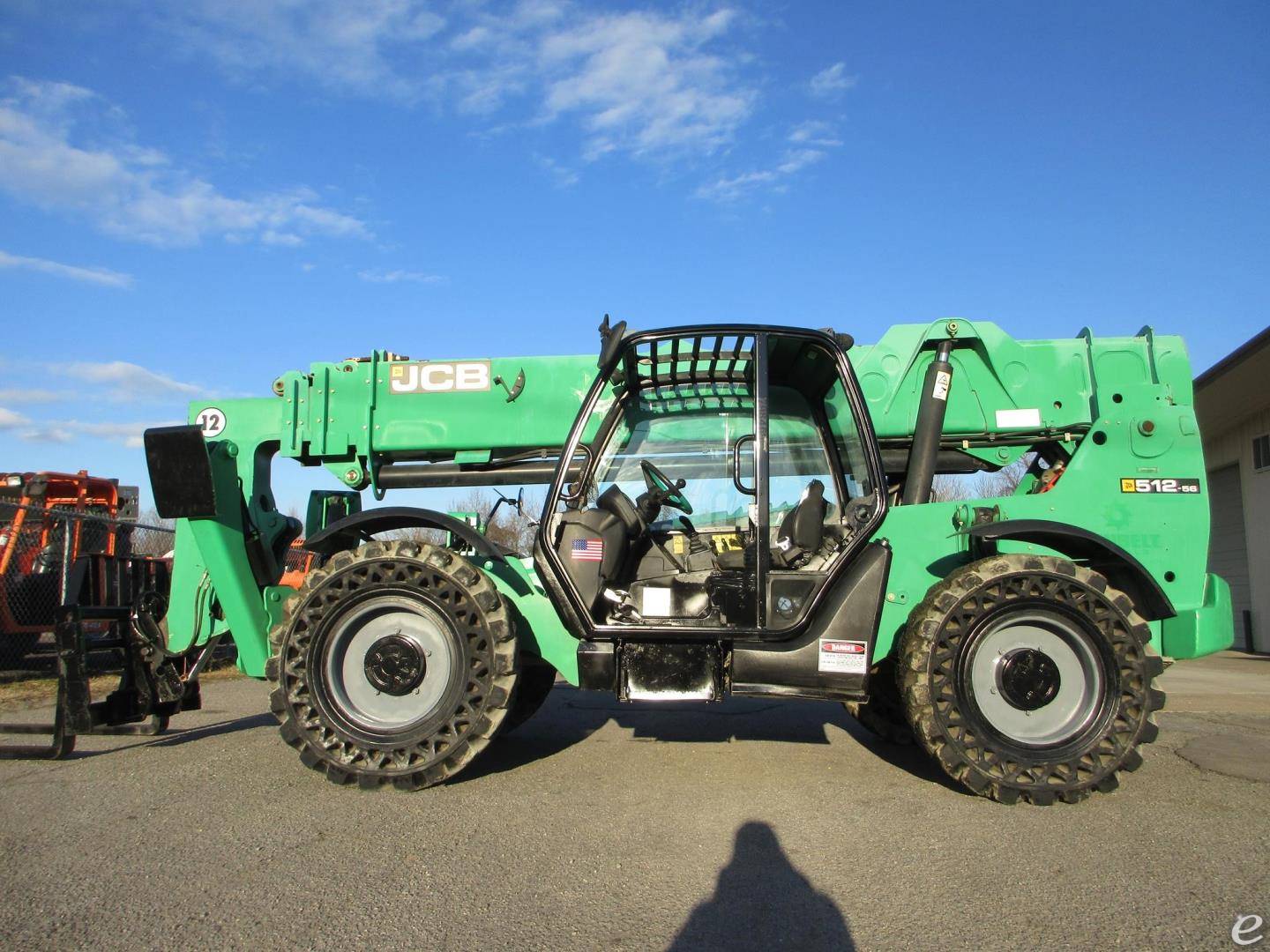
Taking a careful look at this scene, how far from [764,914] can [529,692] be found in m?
3.13

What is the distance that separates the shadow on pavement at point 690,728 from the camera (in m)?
5.23

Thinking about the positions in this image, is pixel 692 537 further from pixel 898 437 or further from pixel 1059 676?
pixel 1059 676

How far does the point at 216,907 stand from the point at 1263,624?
1726 centimetres

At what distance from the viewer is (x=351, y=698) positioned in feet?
15.5

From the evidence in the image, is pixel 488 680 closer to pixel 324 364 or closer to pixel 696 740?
pixel 696 740

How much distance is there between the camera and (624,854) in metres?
3.55

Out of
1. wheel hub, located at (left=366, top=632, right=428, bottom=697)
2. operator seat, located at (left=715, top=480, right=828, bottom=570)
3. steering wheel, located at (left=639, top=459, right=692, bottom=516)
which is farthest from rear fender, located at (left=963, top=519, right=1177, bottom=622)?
wheel hub, located at (left=366, top=632, right=428, bottom=697)

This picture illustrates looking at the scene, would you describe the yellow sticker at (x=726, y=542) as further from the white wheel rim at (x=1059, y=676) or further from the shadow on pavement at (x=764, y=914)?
the shadow on pavement at (x=764, y=914)

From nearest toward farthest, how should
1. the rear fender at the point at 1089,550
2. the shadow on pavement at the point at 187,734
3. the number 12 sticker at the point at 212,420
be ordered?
the rear fender at the point at 1089,550
the shadow on pavement at the point at 187,734
the number 12 sticker at the point at 212,420

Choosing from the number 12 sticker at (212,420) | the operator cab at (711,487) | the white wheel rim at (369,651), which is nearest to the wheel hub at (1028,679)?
the operator cab at (711,487)

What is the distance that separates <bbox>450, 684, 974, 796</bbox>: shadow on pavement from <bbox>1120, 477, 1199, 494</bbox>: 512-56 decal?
79.2 inches

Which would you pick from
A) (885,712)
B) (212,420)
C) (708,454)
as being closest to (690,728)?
(885,712)

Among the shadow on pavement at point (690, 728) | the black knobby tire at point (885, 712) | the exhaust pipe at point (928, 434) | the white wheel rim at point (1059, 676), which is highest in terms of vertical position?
the exhaust pipe at point (928, 434)

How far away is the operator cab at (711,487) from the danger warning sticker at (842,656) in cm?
20
